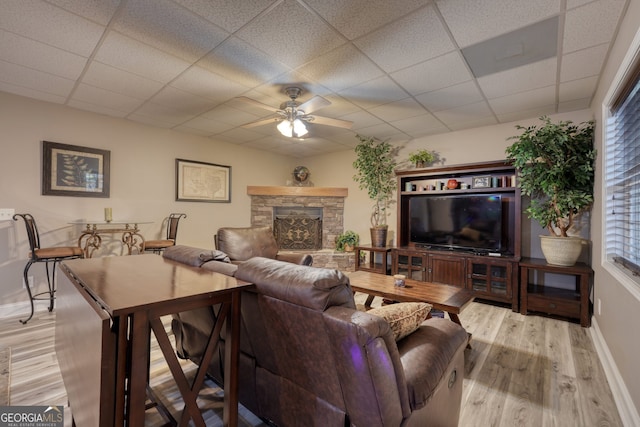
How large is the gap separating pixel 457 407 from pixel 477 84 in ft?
9.00

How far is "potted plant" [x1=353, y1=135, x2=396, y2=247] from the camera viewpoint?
4.81 metres

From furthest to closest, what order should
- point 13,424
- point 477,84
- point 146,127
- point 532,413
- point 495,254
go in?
point 146,127
point 495,254
point 477,84
point 532,413
point 13,424

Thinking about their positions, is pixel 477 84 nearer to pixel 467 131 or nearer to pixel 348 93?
pixel 348 93

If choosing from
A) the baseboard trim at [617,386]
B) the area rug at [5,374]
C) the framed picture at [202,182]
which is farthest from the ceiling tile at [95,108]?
the baseboard trim at [617,386]

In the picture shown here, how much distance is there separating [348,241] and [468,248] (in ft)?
6.56

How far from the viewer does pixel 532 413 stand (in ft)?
5.65

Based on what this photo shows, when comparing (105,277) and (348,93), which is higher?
(348,93)

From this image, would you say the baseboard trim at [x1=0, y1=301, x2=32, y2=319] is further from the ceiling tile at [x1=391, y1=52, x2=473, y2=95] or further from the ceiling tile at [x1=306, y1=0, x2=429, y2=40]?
the ceiling tile at [x1=391, y1=52, x2=473, y2=95]

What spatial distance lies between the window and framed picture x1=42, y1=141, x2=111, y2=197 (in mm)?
5132

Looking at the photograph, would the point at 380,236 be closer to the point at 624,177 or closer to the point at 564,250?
the point at 564,250

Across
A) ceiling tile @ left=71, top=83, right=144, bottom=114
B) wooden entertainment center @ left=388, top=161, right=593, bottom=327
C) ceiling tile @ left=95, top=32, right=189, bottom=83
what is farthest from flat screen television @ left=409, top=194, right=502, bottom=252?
ceiling tile @ left=71, top=83, right=144, bottom=114

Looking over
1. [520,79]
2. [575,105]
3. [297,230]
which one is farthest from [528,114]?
[297,230]

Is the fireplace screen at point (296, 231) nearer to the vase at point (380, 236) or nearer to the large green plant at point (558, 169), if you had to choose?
the vase at point (380, 236)

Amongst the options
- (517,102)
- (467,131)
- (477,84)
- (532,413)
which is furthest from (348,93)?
(532,413)
